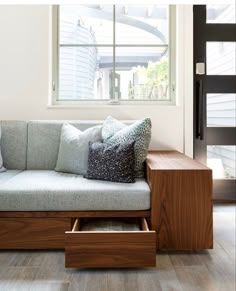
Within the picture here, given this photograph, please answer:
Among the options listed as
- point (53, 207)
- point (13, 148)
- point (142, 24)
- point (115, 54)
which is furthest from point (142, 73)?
point (53, 207)

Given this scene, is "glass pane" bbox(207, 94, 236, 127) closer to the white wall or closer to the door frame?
the door frame

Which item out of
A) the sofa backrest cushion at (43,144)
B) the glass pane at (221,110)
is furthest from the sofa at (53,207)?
the glass pane at (221,110)

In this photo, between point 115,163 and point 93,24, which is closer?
point 115,163

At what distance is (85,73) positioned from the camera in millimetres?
2893

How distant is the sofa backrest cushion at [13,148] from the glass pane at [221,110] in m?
1.79

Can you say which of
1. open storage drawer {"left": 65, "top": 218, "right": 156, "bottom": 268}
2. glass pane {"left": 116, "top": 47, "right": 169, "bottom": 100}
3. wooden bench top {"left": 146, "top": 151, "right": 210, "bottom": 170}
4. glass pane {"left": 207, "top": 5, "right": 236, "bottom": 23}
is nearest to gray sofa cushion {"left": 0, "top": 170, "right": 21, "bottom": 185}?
open storage drawer {"left": 65, "top": 218, "right": 156, "bottom": 268}

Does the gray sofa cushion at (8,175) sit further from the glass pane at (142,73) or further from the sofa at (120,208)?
the glass pane at (142,73)

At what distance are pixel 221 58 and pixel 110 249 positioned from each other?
223 centimetres

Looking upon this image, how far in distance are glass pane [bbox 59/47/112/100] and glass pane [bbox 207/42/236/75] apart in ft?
3.26

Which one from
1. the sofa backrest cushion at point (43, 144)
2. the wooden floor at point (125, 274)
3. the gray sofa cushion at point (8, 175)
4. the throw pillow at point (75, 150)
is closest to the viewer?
the wooden floor at point (125, 274)

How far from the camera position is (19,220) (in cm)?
181

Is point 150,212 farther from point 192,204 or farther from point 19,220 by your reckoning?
point 19,220

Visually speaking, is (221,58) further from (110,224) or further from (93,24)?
(110,224)

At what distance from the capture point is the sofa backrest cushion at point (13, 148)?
95.7 inches
